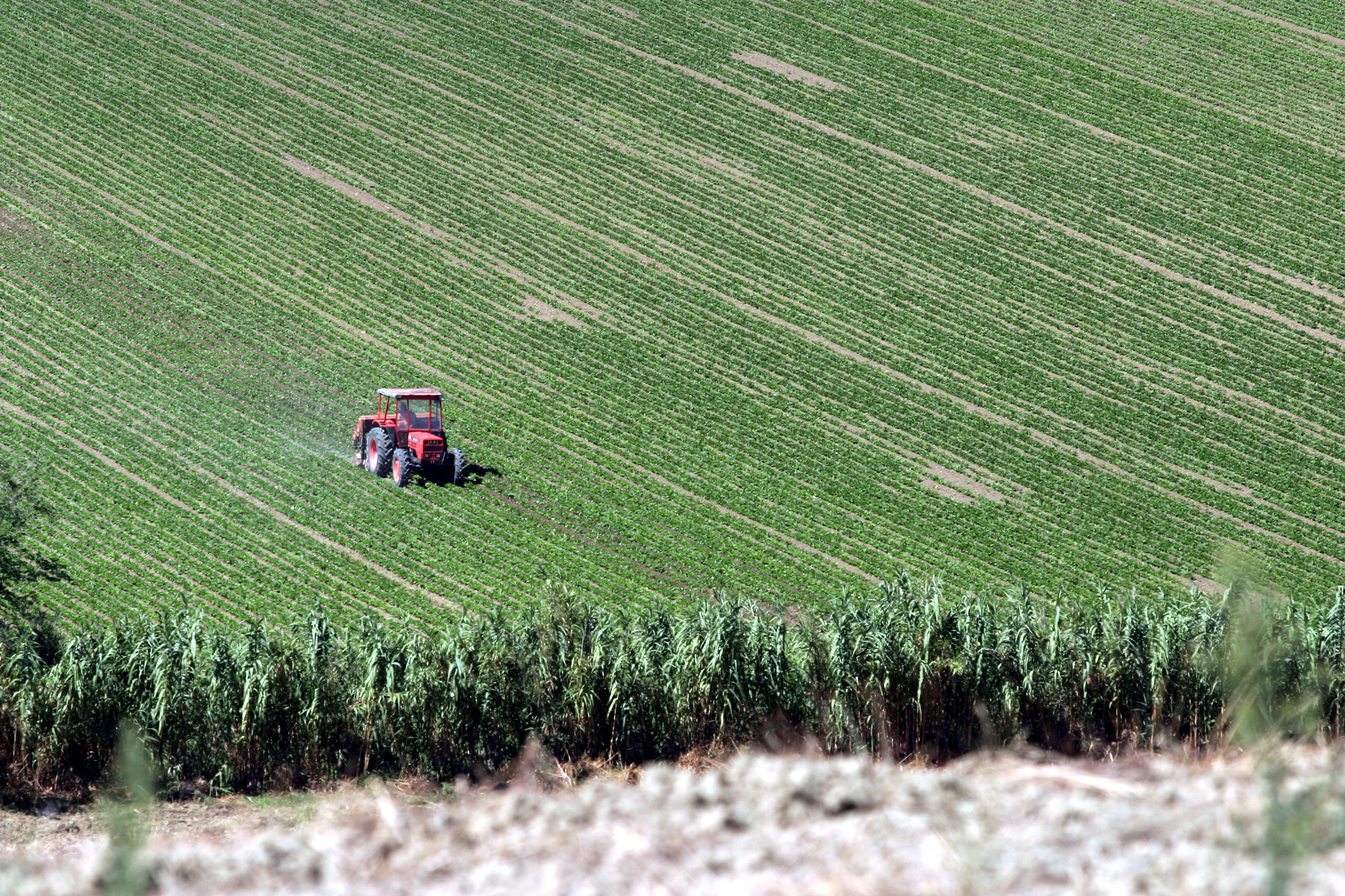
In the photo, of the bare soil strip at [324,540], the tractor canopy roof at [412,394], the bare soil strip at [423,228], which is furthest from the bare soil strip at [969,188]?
the bare soil strip at [324,540]

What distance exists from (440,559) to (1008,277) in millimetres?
27906

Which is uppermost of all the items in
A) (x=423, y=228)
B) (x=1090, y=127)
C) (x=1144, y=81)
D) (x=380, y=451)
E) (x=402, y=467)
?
(x=1144, y=81)

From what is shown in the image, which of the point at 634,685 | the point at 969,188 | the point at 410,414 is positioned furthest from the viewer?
the point at 969,188

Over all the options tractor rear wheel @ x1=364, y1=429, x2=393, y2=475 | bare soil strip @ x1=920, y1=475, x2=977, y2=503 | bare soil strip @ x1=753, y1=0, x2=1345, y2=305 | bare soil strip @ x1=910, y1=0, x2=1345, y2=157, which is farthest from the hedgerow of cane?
bare soil strip @ x1=910, y1=0, x2=1345, y2=157

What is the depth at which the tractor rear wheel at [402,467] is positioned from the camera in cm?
3553

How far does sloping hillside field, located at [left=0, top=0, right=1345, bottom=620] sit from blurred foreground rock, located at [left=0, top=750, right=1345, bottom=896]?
20.7 m

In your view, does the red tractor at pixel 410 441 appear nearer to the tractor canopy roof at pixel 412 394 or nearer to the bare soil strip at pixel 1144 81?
the tractor canopy roof at pixel 412 394

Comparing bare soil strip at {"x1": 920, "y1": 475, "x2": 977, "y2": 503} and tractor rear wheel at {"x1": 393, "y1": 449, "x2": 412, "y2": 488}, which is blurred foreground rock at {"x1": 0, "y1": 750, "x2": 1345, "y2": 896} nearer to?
tractor rear wheel at {"x1": 393, "y1": 449, "x2": 412, "y2": 488}

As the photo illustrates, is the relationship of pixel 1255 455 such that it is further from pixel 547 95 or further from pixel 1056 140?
pixel 547 95

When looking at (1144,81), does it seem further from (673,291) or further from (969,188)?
(673,291)

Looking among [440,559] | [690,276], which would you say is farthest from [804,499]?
[690,276]

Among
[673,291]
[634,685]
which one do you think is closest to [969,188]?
[673,291]

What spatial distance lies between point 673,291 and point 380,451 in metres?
16.6

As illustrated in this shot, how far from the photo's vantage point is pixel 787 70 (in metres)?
61.7
